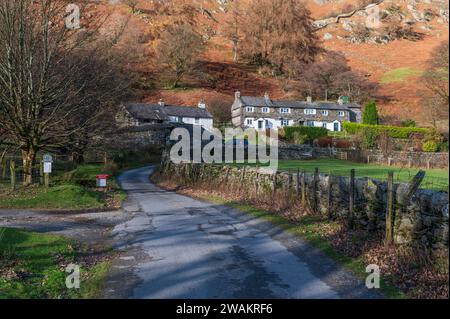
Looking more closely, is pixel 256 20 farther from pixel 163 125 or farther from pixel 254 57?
pixel 163 125

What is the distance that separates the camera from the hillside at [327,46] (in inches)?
3578

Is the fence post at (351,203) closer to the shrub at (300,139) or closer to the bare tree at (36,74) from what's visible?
the bare tree at (36,74)

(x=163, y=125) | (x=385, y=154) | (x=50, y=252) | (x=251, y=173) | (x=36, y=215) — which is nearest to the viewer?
(x=50, y=252)

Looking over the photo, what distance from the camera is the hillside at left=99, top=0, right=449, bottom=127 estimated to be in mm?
90875

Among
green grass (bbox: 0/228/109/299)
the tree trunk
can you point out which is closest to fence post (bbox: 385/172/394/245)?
green grass (bbox: 0/228/109/299)

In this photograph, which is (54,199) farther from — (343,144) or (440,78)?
(343,144)

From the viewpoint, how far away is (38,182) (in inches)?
1077

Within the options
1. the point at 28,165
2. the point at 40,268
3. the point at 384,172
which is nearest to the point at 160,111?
the point at 384,172

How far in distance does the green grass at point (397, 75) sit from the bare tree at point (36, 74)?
80.8 metres

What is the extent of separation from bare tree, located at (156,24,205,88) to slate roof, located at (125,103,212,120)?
702 inches

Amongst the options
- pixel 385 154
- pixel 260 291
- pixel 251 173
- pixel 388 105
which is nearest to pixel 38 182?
pixel 251 173

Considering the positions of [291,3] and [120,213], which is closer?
[120,213]

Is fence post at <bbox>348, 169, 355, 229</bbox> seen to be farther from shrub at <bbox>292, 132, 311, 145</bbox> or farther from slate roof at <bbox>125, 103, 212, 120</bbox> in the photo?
slate roof at <bbox>125, 103, 212, 120</bbox>

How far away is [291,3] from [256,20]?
11.5 meters
